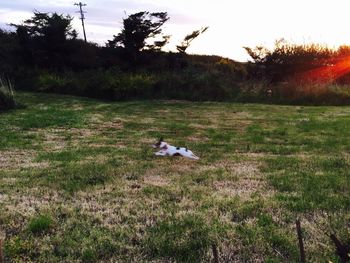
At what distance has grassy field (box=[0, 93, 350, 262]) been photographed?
3.74 m

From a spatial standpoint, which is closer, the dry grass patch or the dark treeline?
the dry grass patch

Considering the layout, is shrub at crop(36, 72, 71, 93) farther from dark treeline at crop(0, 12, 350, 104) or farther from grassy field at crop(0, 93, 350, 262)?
grassy field at crop(0, 93, 350, 262)

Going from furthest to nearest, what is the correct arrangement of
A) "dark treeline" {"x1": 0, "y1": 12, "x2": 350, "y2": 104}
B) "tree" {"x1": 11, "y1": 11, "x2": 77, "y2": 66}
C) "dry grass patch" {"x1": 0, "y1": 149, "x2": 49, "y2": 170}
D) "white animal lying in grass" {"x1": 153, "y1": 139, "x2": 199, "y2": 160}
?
"tree" {"x1": 11, "y1": 11, "x2": 77, "y2": 66}, "dark treeline" {"x1": 0, "y1": 12, "x2": 350, "y2": 104}, "white animal lying in grass" {"x1": 153, "y1": 139, "x2": 199, "y2": 160}, "dry grass patch" {"x1": 0, "y1": 149, "x2": 49, "y2": 170}

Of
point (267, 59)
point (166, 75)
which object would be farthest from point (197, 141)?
point (267, 59)

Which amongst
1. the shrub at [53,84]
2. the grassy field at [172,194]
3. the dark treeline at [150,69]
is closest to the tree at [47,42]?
the dark treeline at [150,69]

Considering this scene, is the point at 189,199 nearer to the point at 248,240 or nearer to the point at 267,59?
the point at 248,240

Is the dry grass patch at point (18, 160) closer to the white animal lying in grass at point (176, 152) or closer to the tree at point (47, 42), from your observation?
the white animal lying in grass at point (176, 152)

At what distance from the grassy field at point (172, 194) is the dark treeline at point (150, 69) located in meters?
9.55

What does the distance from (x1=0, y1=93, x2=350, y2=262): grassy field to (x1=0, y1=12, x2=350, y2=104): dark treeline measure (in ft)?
31.3

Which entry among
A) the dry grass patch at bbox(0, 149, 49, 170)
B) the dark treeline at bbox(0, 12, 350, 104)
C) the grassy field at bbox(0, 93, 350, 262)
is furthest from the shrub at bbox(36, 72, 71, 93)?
the dry grass patch at bbox(0, 149, 49, 170)

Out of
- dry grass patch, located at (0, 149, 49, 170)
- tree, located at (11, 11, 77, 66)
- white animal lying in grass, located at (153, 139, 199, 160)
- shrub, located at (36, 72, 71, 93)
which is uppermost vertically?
tree, located at (11, 11, 77, 66)

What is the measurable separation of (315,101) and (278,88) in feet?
6.67

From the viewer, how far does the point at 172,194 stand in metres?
5.23

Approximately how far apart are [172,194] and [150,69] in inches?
880
